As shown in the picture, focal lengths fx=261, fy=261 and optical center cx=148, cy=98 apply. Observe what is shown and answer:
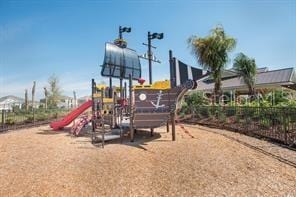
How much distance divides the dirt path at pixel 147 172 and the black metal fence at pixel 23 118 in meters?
8.44

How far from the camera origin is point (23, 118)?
19.9 metres

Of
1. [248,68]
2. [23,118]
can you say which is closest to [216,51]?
[248,68]

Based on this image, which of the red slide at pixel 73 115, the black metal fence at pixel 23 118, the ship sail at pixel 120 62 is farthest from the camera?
the black metal fence at pixel 23 118

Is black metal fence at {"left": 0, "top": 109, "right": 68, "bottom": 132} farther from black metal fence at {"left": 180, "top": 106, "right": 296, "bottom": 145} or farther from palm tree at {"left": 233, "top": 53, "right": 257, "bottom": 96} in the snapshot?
palm tree at {"left": 233, "top": 53, "right": 257, "bottom": 96}

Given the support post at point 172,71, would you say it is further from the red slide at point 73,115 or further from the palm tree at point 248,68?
the palm tree at point 248,68

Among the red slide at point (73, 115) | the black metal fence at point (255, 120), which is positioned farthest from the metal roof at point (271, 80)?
the red slide at point (73, 115)

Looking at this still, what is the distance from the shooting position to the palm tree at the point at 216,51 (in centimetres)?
2038

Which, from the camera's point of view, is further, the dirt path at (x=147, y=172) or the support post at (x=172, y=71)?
the support post at (x=172, y=71)

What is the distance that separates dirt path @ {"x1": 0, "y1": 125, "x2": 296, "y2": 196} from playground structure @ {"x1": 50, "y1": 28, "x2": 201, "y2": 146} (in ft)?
6.50

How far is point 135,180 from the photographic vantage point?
527cm

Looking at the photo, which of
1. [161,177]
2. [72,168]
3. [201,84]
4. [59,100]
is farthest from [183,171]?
[59,100]

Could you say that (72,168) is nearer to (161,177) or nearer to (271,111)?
(161,177)

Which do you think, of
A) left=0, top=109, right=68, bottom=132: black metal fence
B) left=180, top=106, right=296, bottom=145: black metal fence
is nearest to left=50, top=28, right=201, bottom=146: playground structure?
left=180, top=106, right=296, bottom=145: black metal fence

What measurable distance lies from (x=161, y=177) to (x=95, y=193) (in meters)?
1.41
